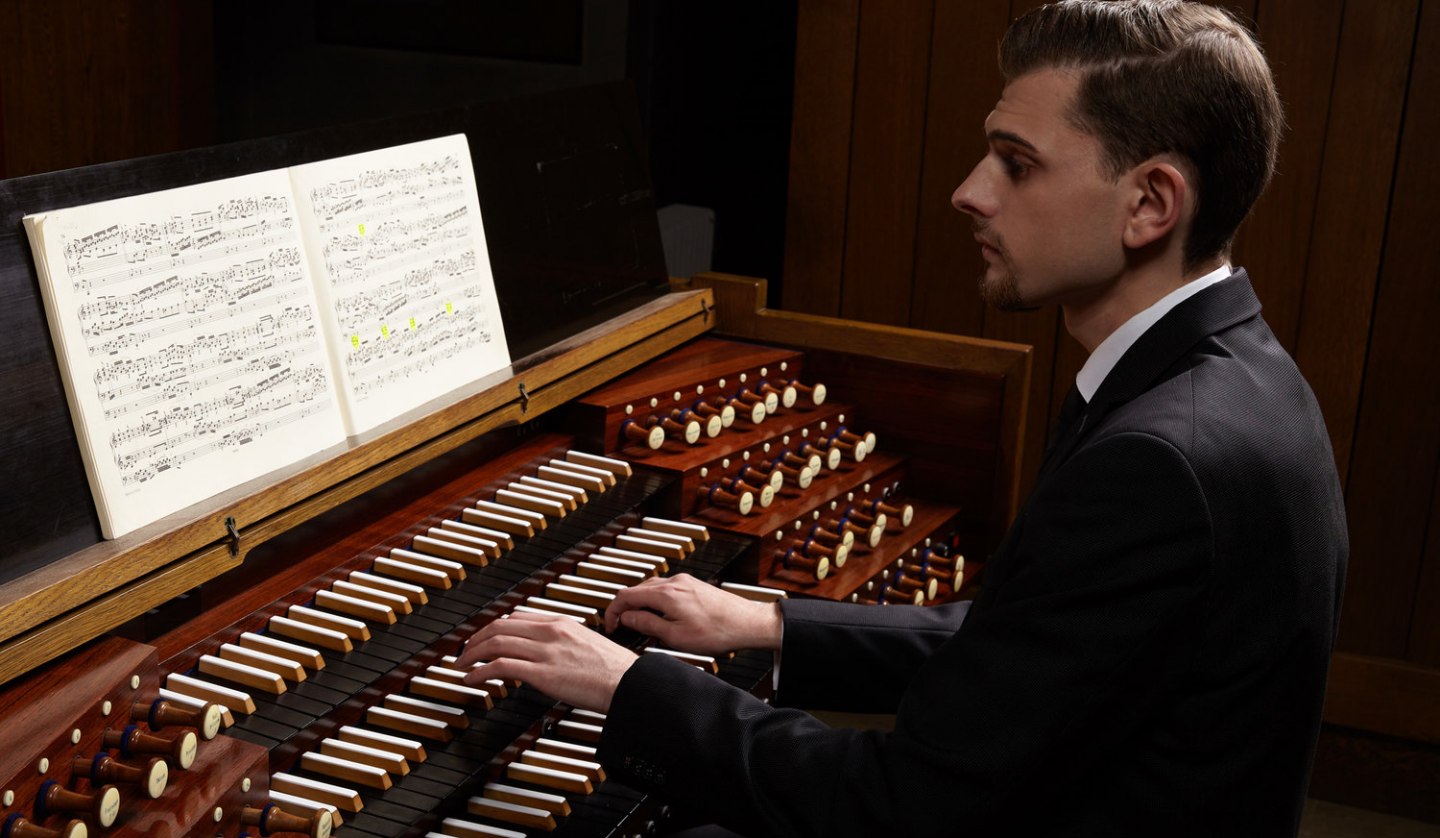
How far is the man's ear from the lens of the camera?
1.56m

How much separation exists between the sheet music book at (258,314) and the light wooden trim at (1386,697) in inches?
98.9

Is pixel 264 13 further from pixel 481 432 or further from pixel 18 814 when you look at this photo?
pixel 18 814

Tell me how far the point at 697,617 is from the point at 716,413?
3.16 ft

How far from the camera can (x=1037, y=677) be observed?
1412 millimetres

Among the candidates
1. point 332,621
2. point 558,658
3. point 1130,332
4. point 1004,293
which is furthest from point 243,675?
point 1130,332

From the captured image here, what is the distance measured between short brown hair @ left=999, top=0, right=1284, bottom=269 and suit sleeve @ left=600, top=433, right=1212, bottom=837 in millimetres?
350

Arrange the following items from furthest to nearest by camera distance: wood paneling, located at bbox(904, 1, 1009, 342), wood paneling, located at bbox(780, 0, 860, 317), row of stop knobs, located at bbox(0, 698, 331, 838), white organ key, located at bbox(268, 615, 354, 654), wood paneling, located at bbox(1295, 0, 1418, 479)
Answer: wood paneling, located at bbox(780, 0, 860, 317)
wood paneling, located at bbox(904, 1, 1009, 342)
wood paneling, located at bbox(1295, 0, 1418, 479)
white organ key, located at bbox(268, 615, 354, 654)
row of stop knobs, located at bbox(0, 698, 331, 838)

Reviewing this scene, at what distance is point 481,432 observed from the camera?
250 cm

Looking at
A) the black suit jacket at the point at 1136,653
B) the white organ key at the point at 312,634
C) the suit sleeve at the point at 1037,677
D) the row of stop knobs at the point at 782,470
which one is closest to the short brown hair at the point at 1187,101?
the black suit jacket at the point at 1136,653

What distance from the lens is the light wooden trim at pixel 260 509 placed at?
1.69m

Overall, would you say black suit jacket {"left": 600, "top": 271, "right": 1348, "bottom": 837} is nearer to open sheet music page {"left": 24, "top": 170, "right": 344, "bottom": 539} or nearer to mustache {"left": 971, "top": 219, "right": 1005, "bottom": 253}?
mustache {"left": 971, "top": 219, "right": 1005, "bottom": 253}

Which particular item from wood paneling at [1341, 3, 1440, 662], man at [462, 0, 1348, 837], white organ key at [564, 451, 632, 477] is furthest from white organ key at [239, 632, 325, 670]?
wood paneling at [1341, 3, 1440, 662]

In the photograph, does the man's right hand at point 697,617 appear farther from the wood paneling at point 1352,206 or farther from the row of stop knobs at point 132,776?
the wood paneling at point 1352,206

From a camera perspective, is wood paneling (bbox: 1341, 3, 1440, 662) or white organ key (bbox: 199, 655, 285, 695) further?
wood paneling (bbox: 1341, 3, 1440, 662)
